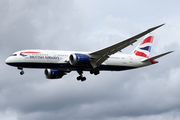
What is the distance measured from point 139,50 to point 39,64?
20.0 meters

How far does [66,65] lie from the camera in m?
54.4

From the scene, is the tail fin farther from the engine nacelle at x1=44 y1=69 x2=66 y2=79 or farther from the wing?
the engine nacelle at x1=44 y1=69 x2=66 y2=79

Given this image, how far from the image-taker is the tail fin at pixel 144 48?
208 ft

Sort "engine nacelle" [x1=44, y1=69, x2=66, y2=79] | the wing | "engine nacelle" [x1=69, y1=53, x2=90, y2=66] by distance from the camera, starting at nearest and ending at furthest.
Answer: the wing → "engine nacelle" [x1=69, y1=53, x2=90, y2=66] → "engine nacelle" [x1=44, y1=69, x2=66, y2=79]

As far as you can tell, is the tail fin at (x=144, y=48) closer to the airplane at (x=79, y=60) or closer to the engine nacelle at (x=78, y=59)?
the airplane at (x=79, y=60)

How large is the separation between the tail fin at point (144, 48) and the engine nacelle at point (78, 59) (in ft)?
40.6

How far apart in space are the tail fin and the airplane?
1187mm

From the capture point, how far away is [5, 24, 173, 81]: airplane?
52312 millimetres

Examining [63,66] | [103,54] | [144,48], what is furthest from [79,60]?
[144,48]

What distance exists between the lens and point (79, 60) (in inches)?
2089

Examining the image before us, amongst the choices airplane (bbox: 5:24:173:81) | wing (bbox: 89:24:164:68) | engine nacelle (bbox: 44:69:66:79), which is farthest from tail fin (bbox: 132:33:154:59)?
engine nacelle (bbox: 44:69:66:79)

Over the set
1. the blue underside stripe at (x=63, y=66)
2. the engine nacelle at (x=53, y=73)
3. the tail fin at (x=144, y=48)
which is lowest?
the blue underside stripe at (x=63, y=66)

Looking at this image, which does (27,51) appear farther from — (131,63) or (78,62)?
(131,63)

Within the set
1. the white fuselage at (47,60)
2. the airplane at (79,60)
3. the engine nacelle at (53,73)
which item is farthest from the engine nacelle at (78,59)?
the engine nacelle at (53,73)
